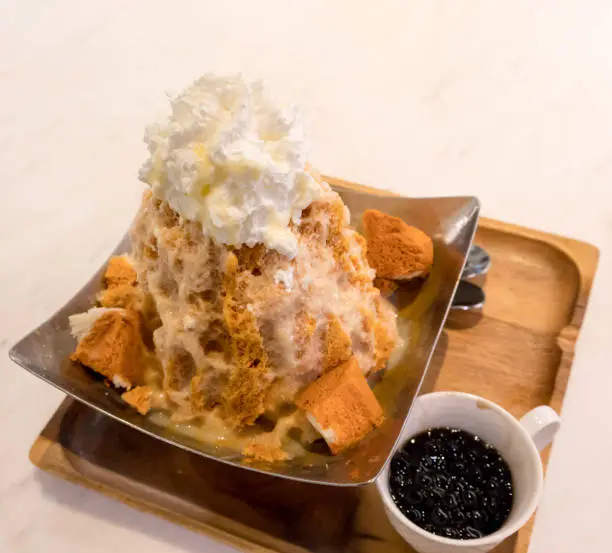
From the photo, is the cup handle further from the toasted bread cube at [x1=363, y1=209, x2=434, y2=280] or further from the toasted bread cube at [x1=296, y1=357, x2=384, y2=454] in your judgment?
the toasted bread cube at [x1=363, y1=209, x2=434, y2=280]

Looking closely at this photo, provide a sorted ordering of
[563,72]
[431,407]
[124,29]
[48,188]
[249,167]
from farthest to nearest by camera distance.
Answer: [124,29] → [563,72] → [48,188] → [431,407] → [249,167]

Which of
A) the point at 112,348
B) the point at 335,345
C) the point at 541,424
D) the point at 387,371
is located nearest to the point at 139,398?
the point at 112,348

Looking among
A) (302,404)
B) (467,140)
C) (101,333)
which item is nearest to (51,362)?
(101,333)

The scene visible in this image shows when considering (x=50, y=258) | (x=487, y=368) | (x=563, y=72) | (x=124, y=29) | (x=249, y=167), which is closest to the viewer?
(x=249, y=167)

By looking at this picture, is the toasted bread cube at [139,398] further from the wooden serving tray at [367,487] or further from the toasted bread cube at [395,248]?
the toasted bread cube at [395,248]

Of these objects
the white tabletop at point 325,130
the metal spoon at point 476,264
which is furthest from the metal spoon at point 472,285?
the white tabletop at point 325,130

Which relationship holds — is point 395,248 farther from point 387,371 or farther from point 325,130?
point 325,130

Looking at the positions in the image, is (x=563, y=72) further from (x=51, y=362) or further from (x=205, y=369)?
(x=51, y=362)

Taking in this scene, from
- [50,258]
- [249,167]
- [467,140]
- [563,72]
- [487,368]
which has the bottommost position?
[487,368]
